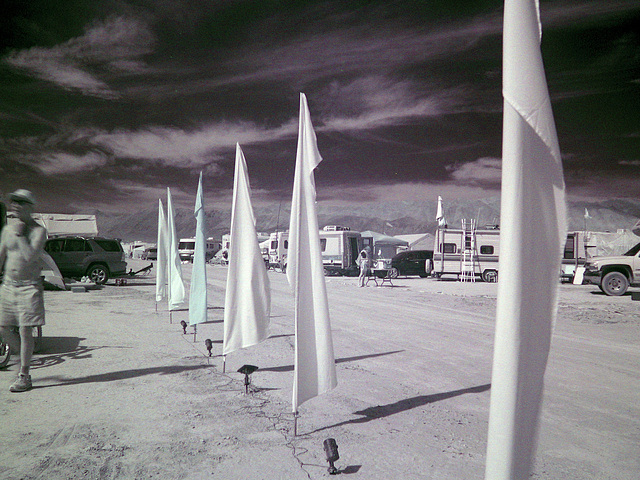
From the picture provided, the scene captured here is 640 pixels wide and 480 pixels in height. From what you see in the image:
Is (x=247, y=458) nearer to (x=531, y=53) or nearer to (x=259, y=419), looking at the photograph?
(x=259, y=419)

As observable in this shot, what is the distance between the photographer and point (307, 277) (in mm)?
3938

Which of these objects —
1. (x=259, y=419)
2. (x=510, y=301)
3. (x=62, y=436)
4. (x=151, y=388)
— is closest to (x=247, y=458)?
(x=259, y=419)

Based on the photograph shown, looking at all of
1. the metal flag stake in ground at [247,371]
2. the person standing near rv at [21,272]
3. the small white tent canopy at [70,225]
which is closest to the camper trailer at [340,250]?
the small white tent canopy at [70,225]

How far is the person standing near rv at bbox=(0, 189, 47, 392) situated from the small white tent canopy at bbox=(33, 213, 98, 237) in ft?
61.1

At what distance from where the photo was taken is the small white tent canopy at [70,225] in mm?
21977

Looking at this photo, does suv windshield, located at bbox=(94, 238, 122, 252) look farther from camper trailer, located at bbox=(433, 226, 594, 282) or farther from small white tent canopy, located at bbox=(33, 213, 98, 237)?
camper trailer, located at bbox=(433, 226, 594, 282)

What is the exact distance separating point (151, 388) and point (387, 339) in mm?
4396

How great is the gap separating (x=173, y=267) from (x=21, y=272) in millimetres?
4139

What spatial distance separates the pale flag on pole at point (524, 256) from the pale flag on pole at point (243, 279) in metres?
4.32

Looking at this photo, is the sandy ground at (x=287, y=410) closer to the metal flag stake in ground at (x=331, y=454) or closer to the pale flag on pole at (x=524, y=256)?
the metal flag stake in ground at (x=331, y=454)

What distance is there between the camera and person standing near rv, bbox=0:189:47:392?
15.6 ft

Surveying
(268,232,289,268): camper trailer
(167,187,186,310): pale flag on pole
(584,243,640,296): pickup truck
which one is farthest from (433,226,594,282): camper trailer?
(167,187,186,310): pale flag on pole

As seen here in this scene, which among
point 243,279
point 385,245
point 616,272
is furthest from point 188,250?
point 243,279

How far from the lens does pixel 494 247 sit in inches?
941
